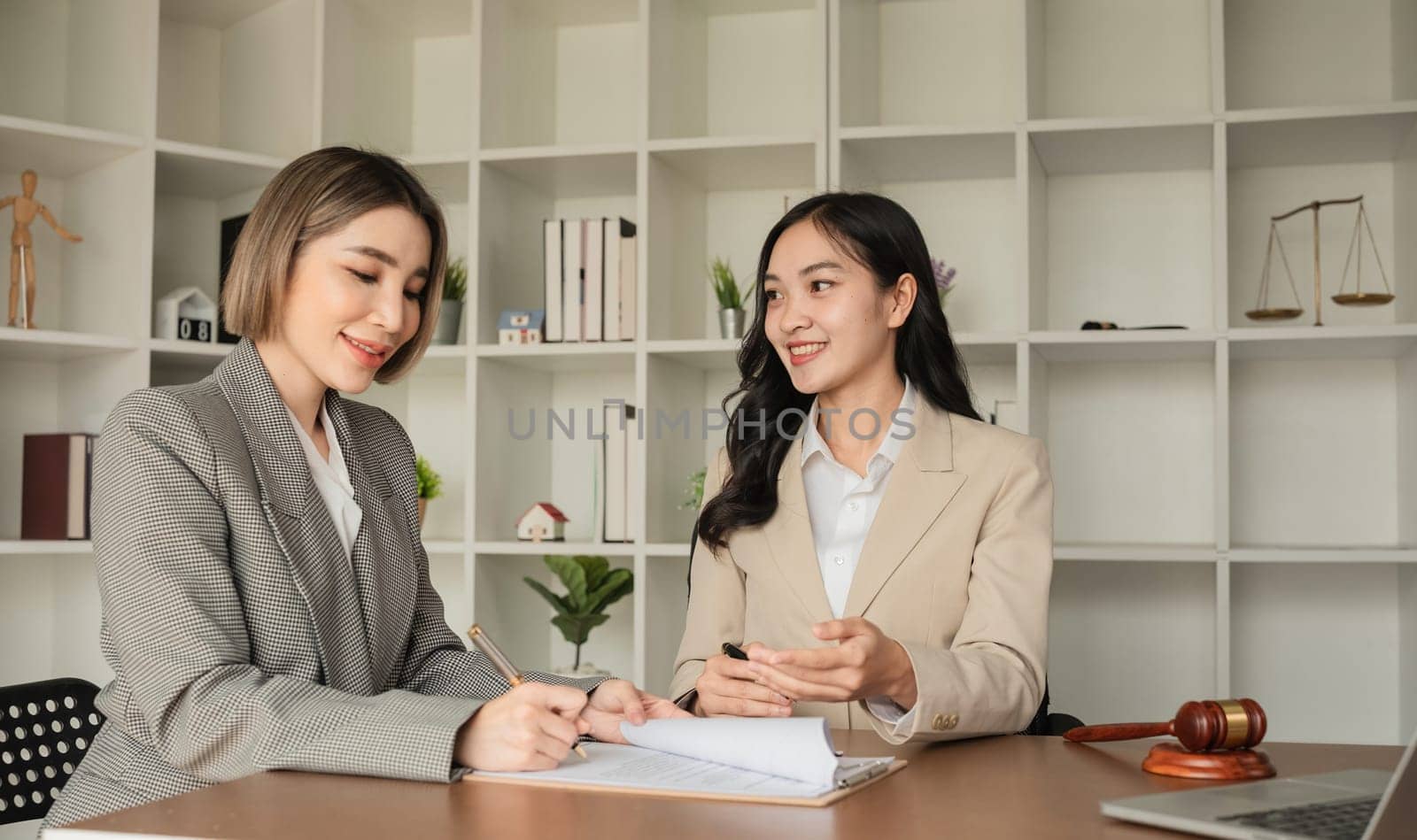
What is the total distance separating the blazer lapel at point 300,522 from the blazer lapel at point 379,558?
0.11ft

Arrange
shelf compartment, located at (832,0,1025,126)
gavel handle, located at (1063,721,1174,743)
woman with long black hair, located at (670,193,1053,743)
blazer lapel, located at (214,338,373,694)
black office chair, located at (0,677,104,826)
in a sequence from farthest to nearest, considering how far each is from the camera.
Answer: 1. shelf compartment, located at (832,0,1025,126)
2. woman with long black hair, located at (670,193,1053,743)
3. black office chair, located at (0,677,104,826)
4. blazer lapel, located at (214,338,373,694)
5. gavel handle, located at (1063,721,1174,743)

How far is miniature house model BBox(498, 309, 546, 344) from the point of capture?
3305 mm

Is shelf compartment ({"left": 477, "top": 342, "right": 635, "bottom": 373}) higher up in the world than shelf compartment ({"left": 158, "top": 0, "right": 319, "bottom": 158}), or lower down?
lower down

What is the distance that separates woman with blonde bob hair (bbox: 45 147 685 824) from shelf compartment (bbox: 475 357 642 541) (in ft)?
4.58

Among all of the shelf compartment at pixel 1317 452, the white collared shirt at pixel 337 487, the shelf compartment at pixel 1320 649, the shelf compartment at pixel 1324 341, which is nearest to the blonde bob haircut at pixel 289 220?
the white collared shirt at pixel 337 487

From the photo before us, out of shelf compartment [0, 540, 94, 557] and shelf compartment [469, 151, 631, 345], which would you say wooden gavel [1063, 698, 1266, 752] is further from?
shelf compartment [0, 540, 94, 557]

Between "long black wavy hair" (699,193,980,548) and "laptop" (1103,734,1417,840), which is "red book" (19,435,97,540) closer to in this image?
"long black wavy hair" (699,193,980,548)

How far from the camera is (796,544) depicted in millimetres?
2033

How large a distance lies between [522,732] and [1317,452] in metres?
2.65

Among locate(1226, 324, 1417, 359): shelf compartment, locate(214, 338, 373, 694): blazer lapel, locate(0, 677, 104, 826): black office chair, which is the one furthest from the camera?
locate(1226, 324, 1417, 359): shelf compartment

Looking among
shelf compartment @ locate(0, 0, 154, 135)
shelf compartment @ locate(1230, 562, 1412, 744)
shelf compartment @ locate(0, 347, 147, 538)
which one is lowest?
shelf compartment @ locate(1230, 562, 1412, 744)

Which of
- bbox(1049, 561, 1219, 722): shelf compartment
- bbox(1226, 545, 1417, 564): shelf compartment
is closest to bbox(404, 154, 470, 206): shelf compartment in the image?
bbox(1049, 561, 1219, 722): shelf compartment

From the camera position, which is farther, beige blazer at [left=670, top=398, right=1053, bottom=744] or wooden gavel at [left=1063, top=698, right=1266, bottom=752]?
beige blazer at [left=670, top=398, right=1053, bottom=744]

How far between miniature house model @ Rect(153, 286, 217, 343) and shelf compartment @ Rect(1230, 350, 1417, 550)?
260cm
